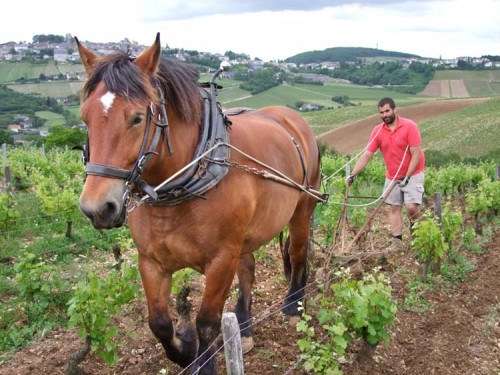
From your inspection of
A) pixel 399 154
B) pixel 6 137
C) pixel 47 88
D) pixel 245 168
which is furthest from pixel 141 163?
pixel 47 88

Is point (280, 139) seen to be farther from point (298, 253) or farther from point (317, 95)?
point (317, 95)

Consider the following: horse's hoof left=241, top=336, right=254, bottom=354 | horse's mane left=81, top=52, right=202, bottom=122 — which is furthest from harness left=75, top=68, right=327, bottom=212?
horse's hoof left=241, top=336, right=254, bottom=354

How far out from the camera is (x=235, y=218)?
336 cm

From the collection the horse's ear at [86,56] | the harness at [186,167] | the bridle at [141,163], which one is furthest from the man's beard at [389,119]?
the horse's ear at [86,56]

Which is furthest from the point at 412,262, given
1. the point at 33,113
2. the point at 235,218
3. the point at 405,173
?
the point at 33,113

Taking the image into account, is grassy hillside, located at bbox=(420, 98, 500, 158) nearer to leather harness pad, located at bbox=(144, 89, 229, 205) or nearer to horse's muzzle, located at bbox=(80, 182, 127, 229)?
leather harness pad, located at bbox=(144, 89, 229, 205)

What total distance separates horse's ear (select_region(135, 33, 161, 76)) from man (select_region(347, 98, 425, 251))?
150 inches

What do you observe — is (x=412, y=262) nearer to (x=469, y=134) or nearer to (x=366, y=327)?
(x=366, y=327)

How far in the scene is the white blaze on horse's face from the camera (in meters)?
2.59

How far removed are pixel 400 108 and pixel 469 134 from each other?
392 inches

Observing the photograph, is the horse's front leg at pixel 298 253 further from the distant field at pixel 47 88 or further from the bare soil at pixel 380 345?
A: the distant field at pixel 47 88

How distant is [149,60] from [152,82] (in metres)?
0.14

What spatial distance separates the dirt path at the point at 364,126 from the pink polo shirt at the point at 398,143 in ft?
94.2

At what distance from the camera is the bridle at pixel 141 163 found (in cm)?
255
